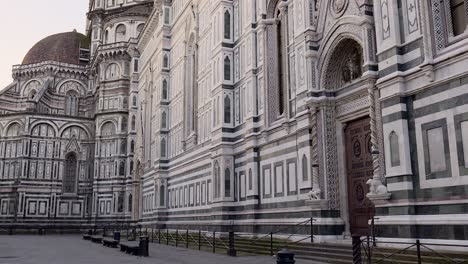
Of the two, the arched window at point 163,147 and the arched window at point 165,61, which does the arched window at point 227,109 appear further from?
the arched window at point 165,61

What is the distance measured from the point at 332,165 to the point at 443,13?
658cm

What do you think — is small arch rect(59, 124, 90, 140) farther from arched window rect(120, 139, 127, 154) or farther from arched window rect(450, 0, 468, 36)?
arched window rect(450, 0, 468, 36)

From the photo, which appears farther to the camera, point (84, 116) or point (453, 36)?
point (84, 116)

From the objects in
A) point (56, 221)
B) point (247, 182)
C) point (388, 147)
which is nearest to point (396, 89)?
point (388, 147)

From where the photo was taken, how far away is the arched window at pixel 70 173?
173ft

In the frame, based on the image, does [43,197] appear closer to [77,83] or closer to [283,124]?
[77,83]

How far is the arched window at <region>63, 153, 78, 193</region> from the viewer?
52713mm

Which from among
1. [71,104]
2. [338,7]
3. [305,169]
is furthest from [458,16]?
[71,104]

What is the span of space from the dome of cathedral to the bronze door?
52405 mm

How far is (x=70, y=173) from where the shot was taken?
175ft

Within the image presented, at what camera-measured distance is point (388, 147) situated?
42.7ft

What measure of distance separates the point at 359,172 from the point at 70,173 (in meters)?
43.6

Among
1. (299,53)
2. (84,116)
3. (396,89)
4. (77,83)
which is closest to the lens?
(396,89)

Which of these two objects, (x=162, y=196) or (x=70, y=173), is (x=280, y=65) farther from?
(x=70, y=173)
